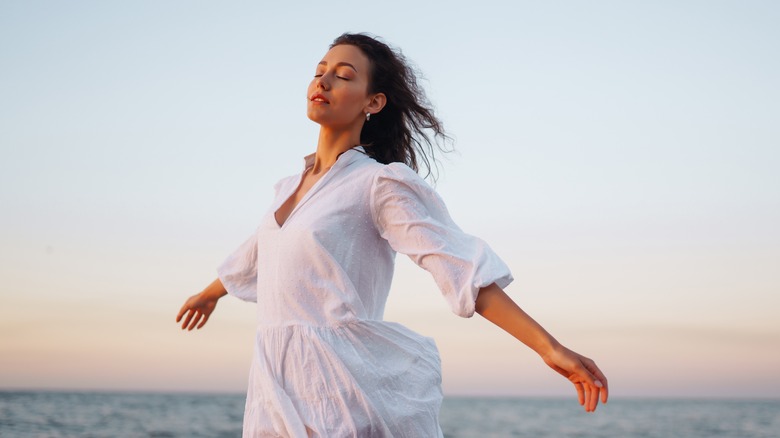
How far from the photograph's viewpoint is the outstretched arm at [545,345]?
2053 mm

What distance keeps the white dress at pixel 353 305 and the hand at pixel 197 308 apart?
23.5 inches

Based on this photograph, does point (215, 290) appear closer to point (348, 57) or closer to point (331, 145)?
point (331, 145)

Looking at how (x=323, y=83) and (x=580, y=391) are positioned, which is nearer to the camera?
(x=580, y=391)

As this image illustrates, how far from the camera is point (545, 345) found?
83.4 inches

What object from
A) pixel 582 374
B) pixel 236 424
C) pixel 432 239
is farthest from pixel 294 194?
pixel 236 424

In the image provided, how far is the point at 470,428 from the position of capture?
1094 inches

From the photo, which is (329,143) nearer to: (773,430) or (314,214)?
(314,214)

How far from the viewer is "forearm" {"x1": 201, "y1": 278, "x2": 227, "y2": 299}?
121 inches

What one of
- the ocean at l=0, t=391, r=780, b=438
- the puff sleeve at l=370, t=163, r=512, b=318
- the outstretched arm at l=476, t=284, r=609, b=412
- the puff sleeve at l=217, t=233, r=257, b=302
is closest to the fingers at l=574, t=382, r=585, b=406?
the outstretched arm at l=476, t=284, r=609, b=412

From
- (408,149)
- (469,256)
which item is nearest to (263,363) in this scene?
(469,256)

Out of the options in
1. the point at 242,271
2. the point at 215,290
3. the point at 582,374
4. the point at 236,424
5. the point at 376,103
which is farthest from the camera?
the point at 236,424

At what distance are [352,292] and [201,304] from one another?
91cm

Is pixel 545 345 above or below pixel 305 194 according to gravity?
below

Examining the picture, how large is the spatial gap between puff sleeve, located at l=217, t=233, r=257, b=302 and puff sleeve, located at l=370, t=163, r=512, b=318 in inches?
22.6
